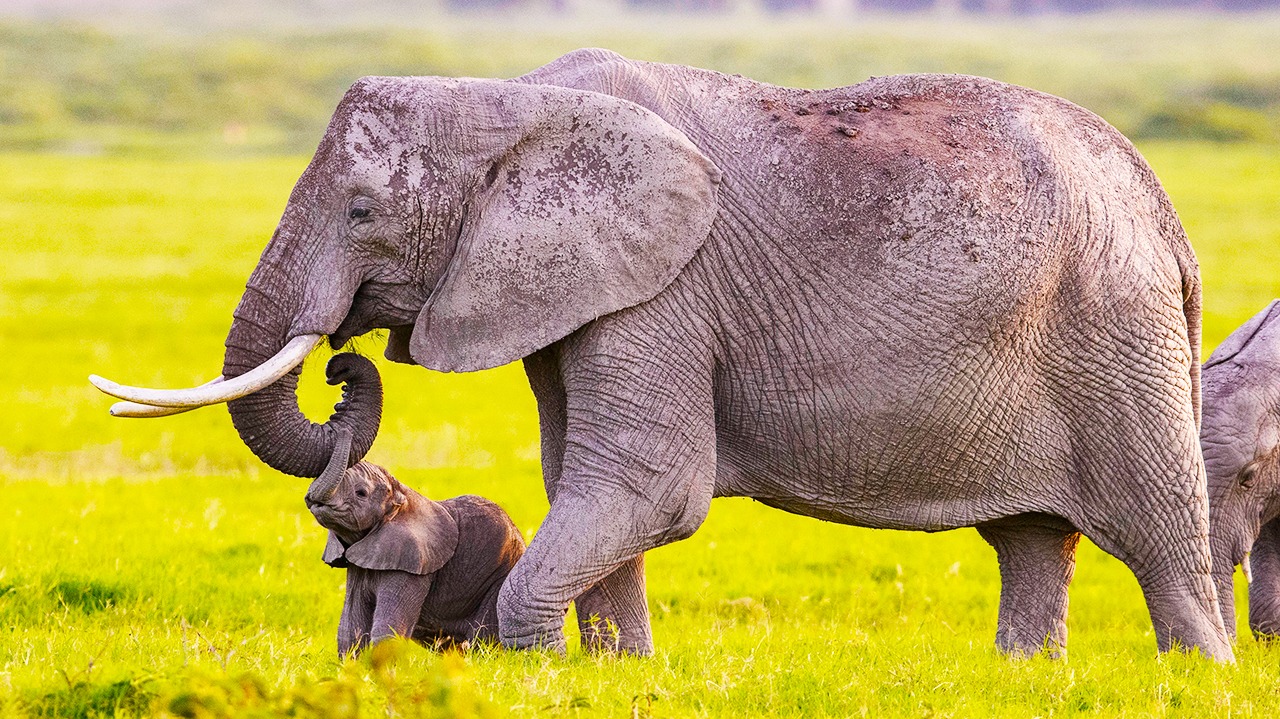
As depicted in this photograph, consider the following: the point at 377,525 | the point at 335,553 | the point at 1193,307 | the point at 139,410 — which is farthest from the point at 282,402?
the point at 1193,307

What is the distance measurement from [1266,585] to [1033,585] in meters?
2.12

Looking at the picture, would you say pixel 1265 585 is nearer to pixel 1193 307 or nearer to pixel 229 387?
pixel 1193 307

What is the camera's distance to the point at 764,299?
721cm

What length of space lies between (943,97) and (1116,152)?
922 mm

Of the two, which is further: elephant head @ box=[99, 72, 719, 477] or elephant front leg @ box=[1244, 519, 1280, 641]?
elephant front leg @ box=[1244, 519, 1280, 641]

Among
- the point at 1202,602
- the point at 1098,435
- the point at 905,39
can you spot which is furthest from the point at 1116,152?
the point at 905,39

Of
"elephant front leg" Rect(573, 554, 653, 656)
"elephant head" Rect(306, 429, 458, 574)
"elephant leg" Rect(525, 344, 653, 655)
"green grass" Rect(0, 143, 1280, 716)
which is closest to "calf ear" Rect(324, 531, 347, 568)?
"elephant head" Rect(306, 429, 458, 574)

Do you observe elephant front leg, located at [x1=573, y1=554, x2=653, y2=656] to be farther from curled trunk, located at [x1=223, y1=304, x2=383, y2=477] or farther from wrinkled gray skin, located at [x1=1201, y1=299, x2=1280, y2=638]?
wrinkled gray skin, located at [x1=1201, y1=299, x2=1280, y2=638]

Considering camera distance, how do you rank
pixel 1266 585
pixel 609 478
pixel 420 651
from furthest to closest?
pixel 1266 585 < pixel 609 478 < pixel 420 651

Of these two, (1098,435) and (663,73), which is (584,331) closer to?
(663,73)

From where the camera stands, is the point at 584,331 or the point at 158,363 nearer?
the point at 584,331

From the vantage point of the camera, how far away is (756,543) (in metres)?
12.8

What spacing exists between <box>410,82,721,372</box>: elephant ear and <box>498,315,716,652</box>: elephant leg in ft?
0.82

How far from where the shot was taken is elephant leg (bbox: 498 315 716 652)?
6.89m
